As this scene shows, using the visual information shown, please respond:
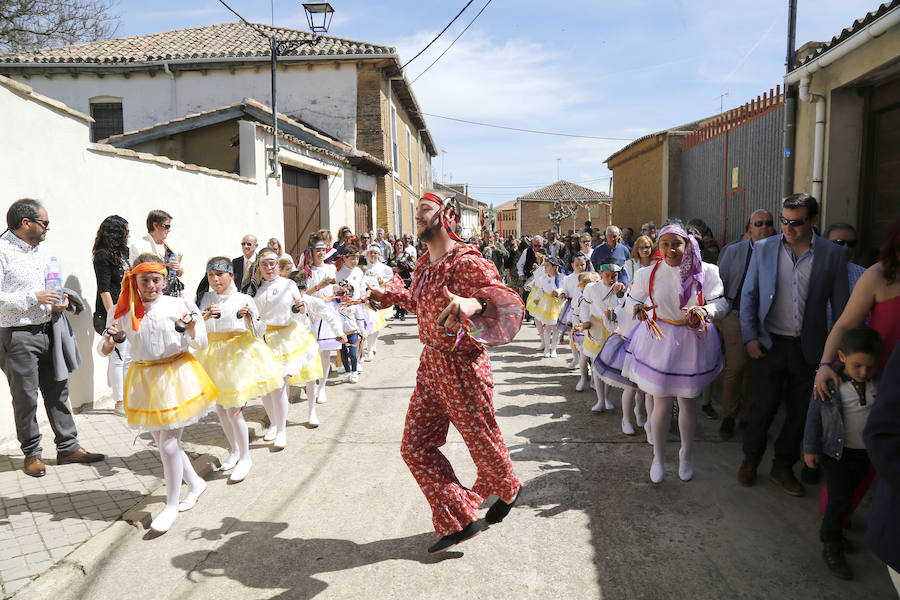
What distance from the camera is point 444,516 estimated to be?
356 cm

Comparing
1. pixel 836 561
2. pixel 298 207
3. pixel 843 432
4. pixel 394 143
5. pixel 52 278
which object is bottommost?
pixel 836 561

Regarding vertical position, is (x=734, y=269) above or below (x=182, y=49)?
below

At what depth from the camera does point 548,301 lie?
9906 millimetres

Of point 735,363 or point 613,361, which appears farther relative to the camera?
point 735,363

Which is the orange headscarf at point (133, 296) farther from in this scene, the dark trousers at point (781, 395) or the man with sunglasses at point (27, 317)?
the dark trousers at point (781, 395)

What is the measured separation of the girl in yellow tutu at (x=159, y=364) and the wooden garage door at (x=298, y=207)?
9.13m

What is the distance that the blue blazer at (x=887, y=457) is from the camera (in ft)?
7.00

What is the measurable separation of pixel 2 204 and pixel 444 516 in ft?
15.8

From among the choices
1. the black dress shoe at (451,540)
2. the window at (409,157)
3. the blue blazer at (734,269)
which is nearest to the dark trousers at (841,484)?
the blue blazer at (734,269)

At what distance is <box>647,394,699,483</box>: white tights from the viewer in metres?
4.68

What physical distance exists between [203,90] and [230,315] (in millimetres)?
16382

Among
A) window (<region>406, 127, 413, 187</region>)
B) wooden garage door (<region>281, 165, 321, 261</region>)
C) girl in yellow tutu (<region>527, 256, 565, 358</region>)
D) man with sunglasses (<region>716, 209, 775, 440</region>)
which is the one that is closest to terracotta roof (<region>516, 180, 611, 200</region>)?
window (<region>406, 127, 413, 187</region>)

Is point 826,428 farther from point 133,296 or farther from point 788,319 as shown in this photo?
point 133,296

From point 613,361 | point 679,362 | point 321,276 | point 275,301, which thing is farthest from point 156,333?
point 613,361
